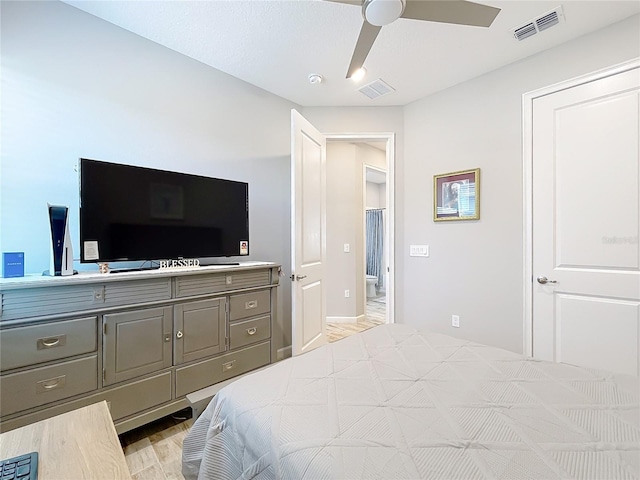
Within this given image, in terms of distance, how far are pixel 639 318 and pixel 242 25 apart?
342 centimetres

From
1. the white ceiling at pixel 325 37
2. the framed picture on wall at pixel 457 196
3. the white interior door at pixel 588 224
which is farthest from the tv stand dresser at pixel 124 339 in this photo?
the white interior door at pixel 588 224

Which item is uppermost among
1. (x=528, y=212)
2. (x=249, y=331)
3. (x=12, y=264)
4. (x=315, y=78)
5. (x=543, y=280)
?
(x=315, y=78)

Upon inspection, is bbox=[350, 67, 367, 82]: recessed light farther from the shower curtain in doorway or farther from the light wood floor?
the shower curtain in doorway

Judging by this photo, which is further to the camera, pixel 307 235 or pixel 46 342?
pixel 307 235

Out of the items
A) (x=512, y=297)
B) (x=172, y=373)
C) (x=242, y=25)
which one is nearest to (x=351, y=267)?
(x=512, y=297)

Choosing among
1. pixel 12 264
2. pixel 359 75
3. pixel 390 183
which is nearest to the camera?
pixel 12 264

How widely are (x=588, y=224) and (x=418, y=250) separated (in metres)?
1.41

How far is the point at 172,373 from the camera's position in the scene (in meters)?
1.87

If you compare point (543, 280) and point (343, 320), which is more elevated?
point (543, 280)

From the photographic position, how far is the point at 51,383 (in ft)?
4.83

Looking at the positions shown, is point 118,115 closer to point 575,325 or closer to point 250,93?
point 250,93

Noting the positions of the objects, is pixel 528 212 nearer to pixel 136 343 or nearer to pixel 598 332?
pixel 598 332

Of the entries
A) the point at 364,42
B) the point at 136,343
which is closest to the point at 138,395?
the point at 136,343

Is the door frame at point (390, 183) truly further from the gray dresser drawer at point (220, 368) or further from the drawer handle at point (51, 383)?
the drawer handle at point (51, 383)
